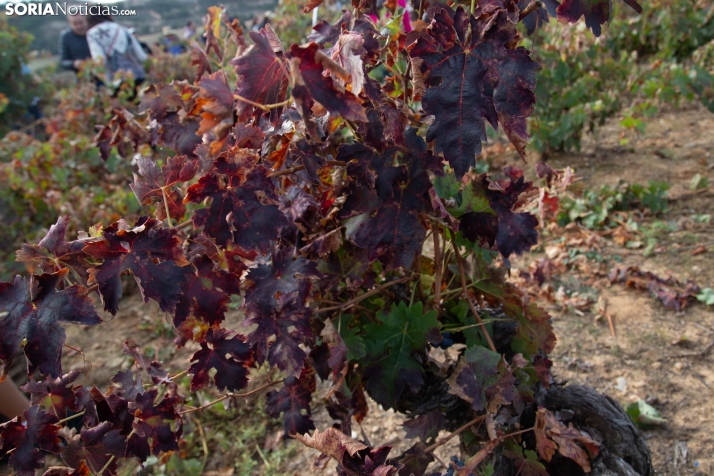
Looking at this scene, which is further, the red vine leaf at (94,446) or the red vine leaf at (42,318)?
the red vine leaf at (94,446)

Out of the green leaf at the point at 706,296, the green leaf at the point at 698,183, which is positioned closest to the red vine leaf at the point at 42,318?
the green leaf at the point at 706,296

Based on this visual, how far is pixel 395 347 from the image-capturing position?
138 cm

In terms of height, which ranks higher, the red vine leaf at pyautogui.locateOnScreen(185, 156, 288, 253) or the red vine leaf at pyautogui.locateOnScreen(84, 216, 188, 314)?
the red vine leaf at pyautogui.locateOnScreen(185, 156, 288, 253)

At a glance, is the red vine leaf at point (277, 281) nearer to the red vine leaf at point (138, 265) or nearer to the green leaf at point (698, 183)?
the red vine leaf at point (138, 265)

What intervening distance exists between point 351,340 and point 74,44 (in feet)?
21.2

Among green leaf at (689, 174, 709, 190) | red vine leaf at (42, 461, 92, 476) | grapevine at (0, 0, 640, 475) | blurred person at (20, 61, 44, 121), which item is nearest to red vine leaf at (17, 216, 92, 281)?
grapevine at (0, 0, 640, 475)

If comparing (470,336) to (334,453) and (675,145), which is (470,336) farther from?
(675,145)

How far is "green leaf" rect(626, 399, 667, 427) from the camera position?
2152 millimetres

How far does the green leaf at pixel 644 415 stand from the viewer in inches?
84.7

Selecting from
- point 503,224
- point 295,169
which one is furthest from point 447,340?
point 295,169

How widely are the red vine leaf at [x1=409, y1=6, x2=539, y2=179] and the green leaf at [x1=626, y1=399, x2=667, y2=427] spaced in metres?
1.68

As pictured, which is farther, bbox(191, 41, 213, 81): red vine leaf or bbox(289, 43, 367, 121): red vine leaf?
bbox(191, 41, 213, 81): red vine leaf

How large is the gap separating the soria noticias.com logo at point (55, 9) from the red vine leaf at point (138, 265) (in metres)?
2.75

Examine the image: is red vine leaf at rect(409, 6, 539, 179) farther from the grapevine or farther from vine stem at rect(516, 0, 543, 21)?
vine stem at rect(516, 0, 543, 21)
